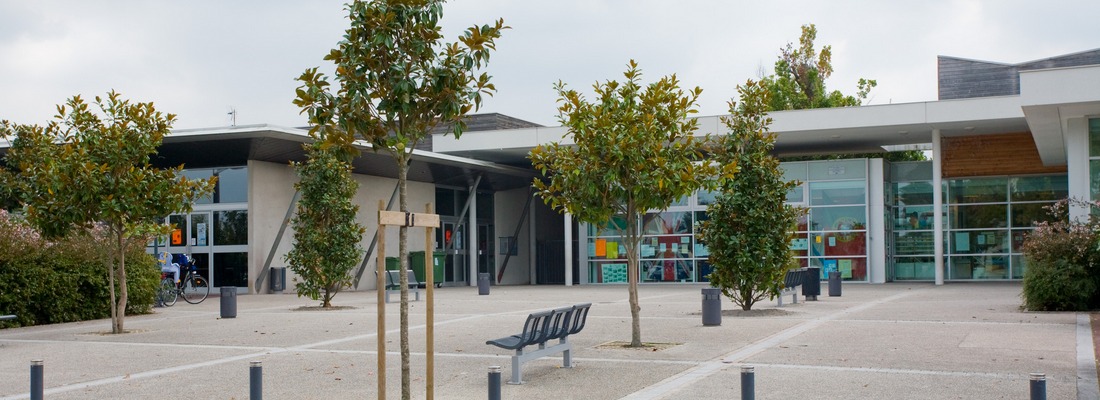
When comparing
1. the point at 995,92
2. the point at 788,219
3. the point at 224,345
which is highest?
the point at 995,92

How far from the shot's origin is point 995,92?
45938 mm

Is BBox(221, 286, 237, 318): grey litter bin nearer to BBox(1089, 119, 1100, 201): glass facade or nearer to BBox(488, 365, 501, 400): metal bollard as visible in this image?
BBox(488, 365, 501, 400): metal bollard

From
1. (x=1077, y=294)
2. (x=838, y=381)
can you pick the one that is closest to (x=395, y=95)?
(x=838, y=381)

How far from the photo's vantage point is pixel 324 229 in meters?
23.2

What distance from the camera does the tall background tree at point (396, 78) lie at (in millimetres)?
7734

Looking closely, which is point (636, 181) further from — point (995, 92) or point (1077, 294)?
point (995, 92)

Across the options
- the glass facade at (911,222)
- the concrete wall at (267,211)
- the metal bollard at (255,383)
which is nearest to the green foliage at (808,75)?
the glass facade at (911,222)

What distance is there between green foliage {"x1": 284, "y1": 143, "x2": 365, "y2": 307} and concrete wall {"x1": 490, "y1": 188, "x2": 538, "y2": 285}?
1947cm

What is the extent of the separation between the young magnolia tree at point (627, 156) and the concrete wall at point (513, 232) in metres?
29.1

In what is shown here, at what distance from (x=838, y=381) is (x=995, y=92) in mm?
40301

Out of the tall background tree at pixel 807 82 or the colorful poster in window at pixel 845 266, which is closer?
the colorful poster in window at pixel 845 266

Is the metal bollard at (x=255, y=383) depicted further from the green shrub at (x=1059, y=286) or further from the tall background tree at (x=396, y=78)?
the green shrub at (x=1059, y=286)

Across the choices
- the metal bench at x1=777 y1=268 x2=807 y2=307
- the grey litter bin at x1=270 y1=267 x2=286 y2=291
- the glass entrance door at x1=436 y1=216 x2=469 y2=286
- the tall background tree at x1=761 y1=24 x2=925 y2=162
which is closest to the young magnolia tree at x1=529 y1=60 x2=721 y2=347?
the metal bench at x1=777 y1=268 x2=807 y2=307

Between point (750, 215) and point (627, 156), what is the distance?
6721mm
